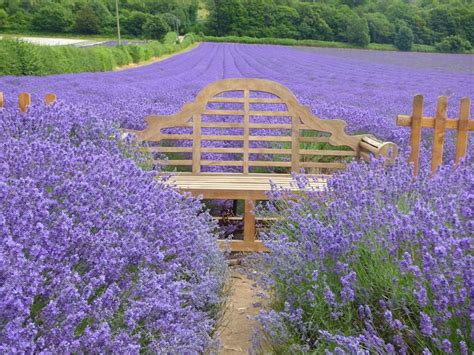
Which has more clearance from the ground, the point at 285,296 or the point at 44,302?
the point at 44,302

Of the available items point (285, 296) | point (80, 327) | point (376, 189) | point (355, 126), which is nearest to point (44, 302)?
point (80, 327)

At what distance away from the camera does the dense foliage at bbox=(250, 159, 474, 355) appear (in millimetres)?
1502

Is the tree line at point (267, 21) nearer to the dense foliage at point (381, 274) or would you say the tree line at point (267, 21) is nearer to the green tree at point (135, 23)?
the green tree at point (135, 23)

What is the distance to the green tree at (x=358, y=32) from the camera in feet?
153

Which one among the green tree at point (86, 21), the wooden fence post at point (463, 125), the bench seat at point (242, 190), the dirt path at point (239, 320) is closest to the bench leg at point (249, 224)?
the bench seat at point (242, 190)

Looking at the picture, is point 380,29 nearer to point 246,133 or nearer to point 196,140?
point 246,133

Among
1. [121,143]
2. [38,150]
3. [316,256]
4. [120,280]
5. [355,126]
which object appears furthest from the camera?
[355,126]

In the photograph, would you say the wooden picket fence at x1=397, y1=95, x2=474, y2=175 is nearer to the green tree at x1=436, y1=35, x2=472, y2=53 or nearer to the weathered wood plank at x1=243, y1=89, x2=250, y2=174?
the weathered wood plank at x1=243, y1=89, x2=250, y2=174

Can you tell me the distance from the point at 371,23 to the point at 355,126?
4669 centimetres

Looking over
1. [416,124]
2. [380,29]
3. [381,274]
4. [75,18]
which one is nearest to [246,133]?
[416,124]

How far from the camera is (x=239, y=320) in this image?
9.55 ft

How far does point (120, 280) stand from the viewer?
5.53 ft

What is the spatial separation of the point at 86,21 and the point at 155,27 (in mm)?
6716

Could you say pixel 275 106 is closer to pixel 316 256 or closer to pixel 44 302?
pixel 316 256
